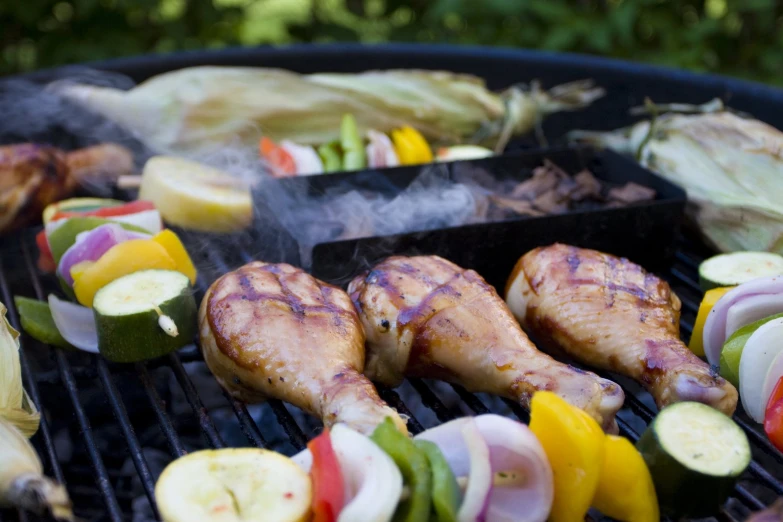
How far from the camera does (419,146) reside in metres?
4.76

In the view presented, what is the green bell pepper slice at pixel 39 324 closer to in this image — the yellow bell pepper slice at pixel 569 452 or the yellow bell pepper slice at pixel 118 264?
the yellow bell pepper slice at pixel 118 264

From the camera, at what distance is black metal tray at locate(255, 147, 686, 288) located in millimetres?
3145

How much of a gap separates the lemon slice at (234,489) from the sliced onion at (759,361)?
1.41 m

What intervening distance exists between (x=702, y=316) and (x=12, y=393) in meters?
2.34

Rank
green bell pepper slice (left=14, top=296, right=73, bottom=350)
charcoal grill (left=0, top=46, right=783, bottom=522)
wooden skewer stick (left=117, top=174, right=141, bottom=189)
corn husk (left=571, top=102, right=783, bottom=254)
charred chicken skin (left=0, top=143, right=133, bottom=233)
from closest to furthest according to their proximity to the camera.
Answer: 1. charcoal grill (left=0, top=46, right=783, bottom=522)
2. green bell pepper slice (left=14, top=296, right=73, bottom=350)
3. corn husk (left=571, top=102, right=783, bottom=254)
4. charred chicken skin (left=0, top=143, right=133, bottom=233)
5. wooden skewer stick (left=117, top=174, right=141, bottom=189)

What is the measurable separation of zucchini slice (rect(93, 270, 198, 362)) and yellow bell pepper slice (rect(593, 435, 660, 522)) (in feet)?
4.59

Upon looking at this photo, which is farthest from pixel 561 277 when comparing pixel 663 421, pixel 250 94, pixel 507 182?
pixel 250 94

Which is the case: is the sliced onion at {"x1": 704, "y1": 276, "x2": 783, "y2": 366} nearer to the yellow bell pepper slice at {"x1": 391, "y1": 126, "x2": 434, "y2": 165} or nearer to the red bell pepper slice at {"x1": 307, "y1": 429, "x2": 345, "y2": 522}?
the red bell pepper slice at {"x1": 307, "y1": 429, "x2": 345, "y2": 522}

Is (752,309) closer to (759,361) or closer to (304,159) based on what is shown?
(759,361)

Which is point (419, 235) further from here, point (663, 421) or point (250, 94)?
point (250, 94)

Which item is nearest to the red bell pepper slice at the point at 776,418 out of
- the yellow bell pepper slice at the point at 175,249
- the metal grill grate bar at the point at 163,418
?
the metal grill grate bar at the point at 163,418

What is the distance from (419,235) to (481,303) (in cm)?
66

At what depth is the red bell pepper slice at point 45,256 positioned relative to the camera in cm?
345

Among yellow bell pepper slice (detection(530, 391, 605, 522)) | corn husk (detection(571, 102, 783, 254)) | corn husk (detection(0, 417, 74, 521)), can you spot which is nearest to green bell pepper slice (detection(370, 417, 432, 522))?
yellow bell pepper slice (detection(530, 391, 605, 522))
